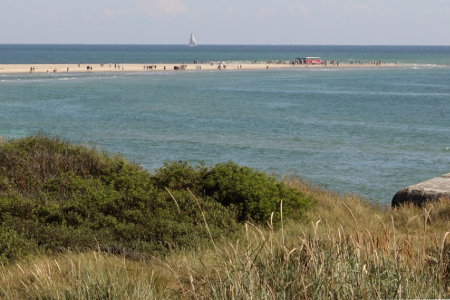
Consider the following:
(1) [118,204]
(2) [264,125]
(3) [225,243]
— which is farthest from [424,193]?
(2) [264,125]

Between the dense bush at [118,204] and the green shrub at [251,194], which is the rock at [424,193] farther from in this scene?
the dense bush at [118,204]

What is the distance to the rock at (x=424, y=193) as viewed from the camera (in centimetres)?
1471

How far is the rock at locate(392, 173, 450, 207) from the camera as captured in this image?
14.7m

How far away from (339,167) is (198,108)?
95.8 ft

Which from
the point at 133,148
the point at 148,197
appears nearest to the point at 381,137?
the point at 133,148

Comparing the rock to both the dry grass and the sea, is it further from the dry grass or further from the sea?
the sea

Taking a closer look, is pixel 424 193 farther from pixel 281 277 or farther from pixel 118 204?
pixel 281 277

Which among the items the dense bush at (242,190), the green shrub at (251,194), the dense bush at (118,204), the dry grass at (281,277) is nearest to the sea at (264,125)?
the dense bush at (242,190)

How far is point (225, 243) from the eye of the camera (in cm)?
963

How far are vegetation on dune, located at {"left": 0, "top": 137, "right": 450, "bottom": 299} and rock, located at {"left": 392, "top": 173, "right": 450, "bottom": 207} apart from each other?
68cm

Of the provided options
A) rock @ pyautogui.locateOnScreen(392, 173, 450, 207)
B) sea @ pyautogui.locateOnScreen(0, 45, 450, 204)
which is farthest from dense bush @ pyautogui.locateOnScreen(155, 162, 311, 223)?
sea @ pyautogui.locateOnScreen(0, 45, 450, 204)

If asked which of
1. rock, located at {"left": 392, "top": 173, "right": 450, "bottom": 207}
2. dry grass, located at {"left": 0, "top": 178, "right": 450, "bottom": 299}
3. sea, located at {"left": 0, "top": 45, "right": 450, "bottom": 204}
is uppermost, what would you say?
dry grass, located at {"left": 0, "top": 178, "right": 450, "bottom": 299}

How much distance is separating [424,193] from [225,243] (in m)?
6.67

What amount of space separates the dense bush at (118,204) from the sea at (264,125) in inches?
364
